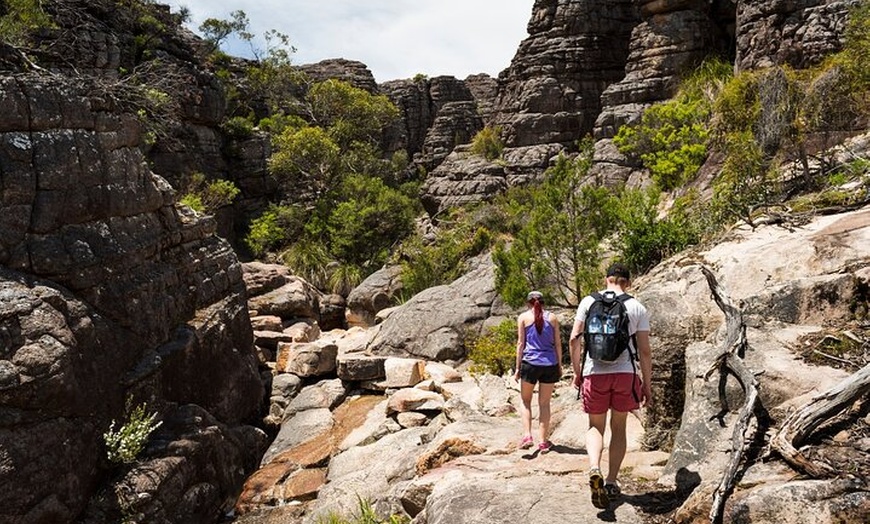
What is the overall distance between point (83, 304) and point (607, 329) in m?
8.42

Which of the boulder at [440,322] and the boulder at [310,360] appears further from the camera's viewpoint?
the boulder at [440,322]

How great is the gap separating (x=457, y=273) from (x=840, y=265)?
16.5m

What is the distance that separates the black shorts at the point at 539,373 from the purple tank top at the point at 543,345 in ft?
0.15

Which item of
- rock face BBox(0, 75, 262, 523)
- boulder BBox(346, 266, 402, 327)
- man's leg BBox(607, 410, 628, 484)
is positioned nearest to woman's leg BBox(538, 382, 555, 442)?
man's leg BBox(607, 410, 628, 484)

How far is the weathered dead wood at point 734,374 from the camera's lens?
4.08m

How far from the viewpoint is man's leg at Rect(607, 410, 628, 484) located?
16.6ft

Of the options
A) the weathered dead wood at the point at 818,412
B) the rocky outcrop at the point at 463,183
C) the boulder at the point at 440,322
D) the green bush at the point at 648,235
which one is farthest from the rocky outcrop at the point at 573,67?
the weathered dead wood at the point at 818,412

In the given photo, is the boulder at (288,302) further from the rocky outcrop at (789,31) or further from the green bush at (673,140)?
the rocky outcrop at (789,31)

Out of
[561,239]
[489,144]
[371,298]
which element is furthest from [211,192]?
[561,239]

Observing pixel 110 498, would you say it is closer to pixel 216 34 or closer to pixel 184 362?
pixel 184 362

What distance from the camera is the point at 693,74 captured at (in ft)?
77.9

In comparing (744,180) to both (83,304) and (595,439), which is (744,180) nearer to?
(595,439)

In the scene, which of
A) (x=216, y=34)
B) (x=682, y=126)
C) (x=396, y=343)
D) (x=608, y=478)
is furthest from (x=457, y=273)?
(x=216, y=34)

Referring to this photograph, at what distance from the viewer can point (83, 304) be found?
961 centimetres
